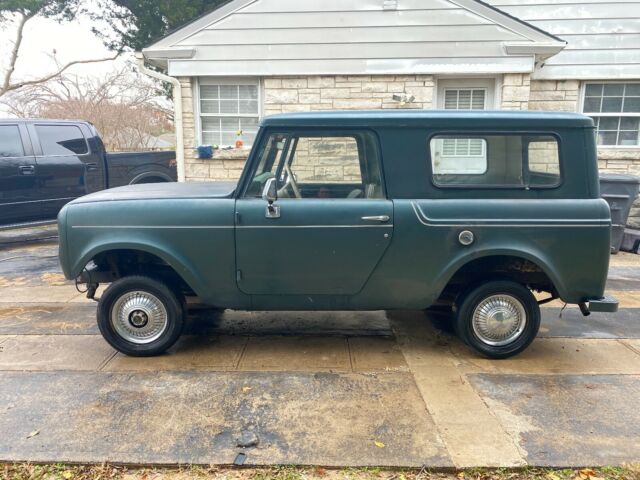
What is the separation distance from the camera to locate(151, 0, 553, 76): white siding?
8297 mm

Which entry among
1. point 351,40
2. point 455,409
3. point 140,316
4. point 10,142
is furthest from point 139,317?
point 351,40

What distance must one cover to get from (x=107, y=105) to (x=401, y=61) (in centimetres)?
1543

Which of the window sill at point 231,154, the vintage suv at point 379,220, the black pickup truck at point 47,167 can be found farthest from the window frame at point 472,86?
the black pickup truck at point 47,167

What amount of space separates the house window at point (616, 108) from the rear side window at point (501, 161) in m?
6.08

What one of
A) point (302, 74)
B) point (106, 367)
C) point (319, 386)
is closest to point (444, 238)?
point (319, 386)

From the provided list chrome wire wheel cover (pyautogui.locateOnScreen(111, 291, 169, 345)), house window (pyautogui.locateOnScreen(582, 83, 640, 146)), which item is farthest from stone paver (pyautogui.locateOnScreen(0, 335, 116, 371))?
house window (pyautogui.locateOnScreen(582, 83, 640, 146))

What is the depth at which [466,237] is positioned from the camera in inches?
151

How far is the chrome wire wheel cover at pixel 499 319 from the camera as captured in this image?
13.2 ft

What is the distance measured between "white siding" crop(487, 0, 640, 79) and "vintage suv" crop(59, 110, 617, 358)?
579cm

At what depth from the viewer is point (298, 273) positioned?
3.93 metres

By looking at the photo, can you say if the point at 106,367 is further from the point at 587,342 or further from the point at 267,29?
the point at 267,29

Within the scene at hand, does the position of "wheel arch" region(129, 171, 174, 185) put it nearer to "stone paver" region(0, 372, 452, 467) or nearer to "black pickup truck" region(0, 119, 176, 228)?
"black pickup truck" region(0, 119, 176, 228)

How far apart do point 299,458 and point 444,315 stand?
8.77 ft

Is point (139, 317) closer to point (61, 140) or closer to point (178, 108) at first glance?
point (178, 108)
